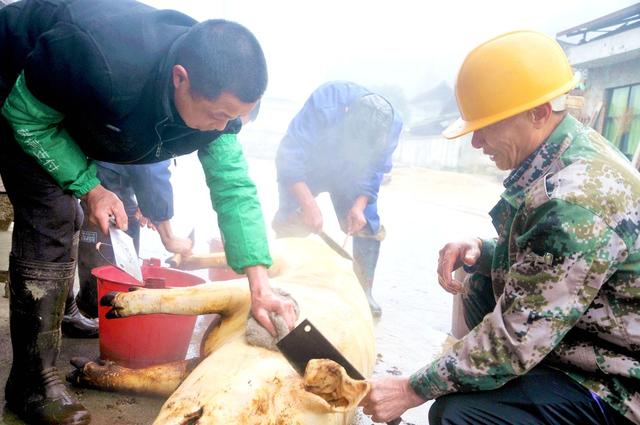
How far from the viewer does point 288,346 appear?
2188 mm

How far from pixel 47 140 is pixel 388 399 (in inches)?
69.4

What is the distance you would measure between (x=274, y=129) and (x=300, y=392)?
40.6 metres

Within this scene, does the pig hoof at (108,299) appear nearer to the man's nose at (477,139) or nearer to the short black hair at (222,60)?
the short black hair at (222,60)

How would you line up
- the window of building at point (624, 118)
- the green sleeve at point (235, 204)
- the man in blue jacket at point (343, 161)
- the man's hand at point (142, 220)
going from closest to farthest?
the green sleeve at point (235, 204) < the man's hand at point (142, 220) < the man in blue jacket at point (343, 161) < the window of building at point (624, 118)

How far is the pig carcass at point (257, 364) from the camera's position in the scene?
191cm

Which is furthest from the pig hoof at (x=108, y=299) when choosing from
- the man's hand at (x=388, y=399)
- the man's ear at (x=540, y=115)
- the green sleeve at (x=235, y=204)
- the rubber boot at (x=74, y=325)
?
the man's ear at (x=540, y=115)

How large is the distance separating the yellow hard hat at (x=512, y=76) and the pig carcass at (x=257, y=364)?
1160mm

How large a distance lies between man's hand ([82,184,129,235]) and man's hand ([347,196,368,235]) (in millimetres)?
2690

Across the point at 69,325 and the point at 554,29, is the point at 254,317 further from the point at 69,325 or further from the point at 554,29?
the point at 554,29

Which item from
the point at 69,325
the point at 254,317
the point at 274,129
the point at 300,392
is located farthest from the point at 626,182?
the point at 274,129

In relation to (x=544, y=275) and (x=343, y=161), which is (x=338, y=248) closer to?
(x=343, y=161)

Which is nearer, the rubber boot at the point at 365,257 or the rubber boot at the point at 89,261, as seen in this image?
the rubber boot at the point at 89,261

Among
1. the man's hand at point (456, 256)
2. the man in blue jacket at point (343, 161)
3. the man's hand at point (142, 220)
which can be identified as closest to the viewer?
the man's hand at point (456, 256)

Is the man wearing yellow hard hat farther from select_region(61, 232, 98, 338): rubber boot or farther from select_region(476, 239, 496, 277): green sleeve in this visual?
select_region(61, 232, 98, 338): rubber boot
